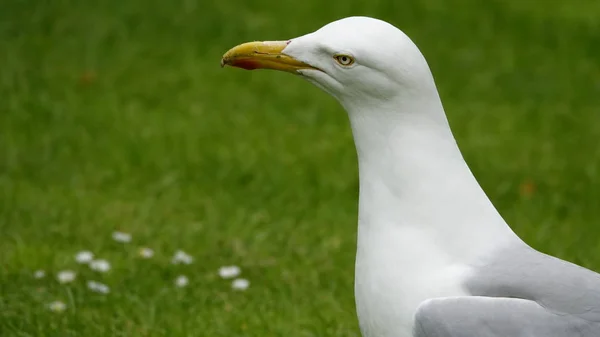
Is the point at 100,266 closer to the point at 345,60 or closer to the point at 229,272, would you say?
the point at 229,272

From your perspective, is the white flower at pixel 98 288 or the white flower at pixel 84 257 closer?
the white flower at pixel 98 288

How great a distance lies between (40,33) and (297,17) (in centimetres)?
244

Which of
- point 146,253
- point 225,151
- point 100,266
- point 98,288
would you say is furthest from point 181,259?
point 225,151

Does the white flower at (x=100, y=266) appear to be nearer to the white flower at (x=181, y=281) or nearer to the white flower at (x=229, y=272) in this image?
the white flower at (x=181, y=281)

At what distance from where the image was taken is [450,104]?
30.2 feet

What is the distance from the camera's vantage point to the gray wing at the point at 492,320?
130 inches

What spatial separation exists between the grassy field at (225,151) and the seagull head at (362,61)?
6.31 feet

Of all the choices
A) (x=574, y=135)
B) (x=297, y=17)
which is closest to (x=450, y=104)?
(x=574, y=135)

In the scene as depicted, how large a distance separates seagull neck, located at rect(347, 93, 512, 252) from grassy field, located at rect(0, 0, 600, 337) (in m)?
1.81

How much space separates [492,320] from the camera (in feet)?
10.8

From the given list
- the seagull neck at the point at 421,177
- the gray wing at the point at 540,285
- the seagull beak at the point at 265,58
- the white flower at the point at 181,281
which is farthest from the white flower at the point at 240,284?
the gray wing at the point at 540,285

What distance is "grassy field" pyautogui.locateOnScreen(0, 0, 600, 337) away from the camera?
5707 mm

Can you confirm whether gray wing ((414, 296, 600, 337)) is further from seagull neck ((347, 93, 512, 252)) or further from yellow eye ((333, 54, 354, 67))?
yellow eye ((333, 54, 354, 67))

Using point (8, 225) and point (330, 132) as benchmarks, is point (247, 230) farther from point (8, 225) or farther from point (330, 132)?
point (330, 132)
